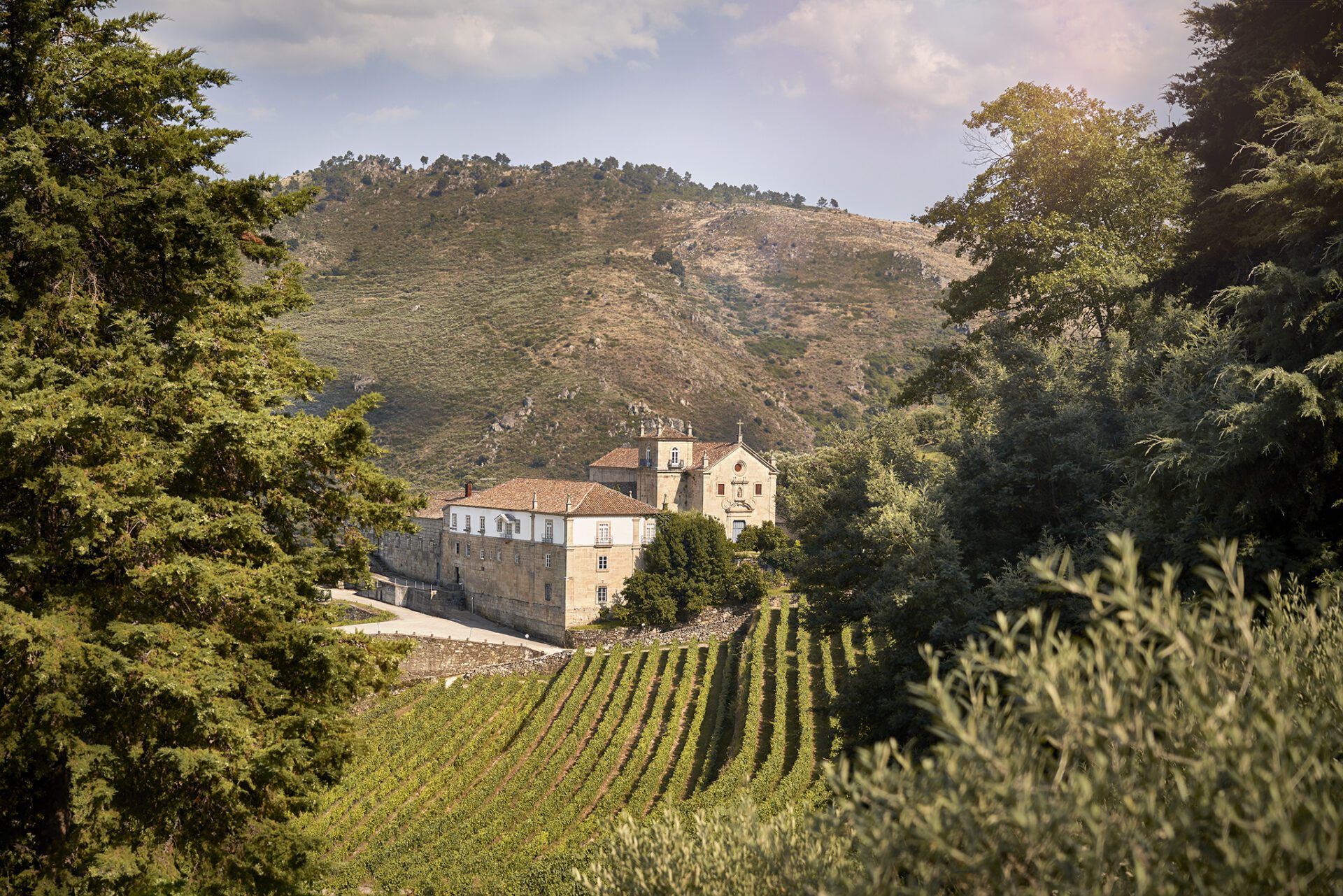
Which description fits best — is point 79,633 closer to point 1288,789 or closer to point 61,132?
point 61,132

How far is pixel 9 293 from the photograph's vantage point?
12.1m

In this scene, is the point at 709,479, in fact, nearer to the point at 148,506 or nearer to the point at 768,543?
the point at 768,543

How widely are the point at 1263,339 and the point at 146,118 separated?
51.7 feet

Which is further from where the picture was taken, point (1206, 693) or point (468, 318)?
point (468, 318)

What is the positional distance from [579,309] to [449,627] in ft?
231

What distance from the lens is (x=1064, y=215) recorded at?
2750 cm

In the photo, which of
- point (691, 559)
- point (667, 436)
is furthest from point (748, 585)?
point (667, 436)

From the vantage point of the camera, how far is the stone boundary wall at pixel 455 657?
159 ft

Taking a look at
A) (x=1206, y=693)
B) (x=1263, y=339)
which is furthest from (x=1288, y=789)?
(x=1263, y=339)

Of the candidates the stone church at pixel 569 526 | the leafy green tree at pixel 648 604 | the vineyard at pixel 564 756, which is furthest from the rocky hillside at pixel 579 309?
the vineyard at pixel 564 756

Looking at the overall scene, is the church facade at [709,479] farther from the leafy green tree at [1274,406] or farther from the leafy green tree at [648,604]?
the leafy green tree at [1274,406]

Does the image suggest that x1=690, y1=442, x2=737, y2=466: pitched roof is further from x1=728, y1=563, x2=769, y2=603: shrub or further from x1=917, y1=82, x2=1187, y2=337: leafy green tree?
x1=917, y1=82, x2=1187, y2=337: leafy green tree

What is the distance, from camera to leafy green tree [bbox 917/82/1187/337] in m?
25.6

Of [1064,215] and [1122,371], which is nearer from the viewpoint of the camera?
[1122,371]
